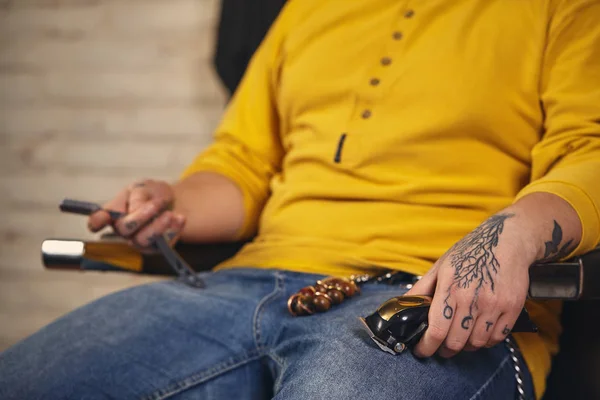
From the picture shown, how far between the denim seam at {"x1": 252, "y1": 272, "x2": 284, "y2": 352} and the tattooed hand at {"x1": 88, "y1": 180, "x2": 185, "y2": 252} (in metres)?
0.19

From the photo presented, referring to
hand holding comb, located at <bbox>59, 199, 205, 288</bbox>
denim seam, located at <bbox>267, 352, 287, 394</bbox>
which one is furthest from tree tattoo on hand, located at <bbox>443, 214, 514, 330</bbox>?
hand holding comb, located at <bbox>59, 199, 205, 288</bbox>

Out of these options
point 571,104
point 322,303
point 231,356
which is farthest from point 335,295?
point 571,104

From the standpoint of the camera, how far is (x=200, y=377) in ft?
2.35

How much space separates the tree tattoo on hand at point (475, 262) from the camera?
54 cm

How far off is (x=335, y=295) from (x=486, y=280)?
0.21 metres

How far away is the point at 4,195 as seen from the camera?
1771mm

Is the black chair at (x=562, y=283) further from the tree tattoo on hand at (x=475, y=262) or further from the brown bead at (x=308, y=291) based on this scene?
the brown bead at (x=308, y=291)

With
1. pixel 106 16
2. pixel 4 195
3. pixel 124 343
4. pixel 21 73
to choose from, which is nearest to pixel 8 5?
pixel 21 73

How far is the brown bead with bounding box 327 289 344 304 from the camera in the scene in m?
0.71

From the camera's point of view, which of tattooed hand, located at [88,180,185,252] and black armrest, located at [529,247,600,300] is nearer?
black armrest, located at [529,247,600,300]

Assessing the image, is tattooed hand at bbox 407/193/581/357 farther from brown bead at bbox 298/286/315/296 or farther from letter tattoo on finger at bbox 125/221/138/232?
letter tattoo on finger at bbox 125/221/138/232

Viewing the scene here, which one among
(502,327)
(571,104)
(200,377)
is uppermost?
(571,104)

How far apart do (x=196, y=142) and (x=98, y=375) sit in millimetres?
984

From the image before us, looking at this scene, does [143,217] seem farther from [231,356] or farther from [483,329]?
[483,329]
